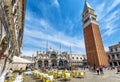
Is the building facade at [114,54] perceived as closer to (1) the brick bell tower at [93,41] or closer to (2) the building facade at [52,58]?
(1) the brick bell tower at [93,41]

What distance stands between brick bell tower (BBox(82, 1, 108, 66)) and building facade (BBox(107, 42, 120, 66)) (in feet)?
19.8

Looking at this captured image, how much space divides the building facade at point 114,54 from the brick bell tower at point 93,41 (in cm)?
603

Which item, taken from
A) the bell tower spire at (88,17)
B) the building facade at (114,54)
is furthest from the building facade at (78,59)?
the bell tower spire at (88,17)

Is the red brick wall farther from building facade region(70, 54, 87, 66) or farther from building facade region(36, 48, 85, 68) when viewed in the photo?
building facade region(70, 54, 87, 66)

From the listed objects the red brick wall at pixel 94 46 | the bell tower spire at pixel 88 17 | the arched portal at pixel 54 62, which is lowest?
the arched portal at pixel 54 62

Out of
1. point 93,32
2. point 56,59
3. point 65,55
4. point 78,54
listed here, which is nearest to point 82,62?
point 78,54

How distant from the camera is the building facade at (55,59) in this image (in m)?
49.1

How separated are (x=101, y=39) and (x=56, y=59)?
23.6 metres

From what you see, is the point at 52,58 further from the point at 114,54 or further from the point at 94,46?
the point at 114,54

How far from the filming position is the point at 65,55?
5556 centimetres

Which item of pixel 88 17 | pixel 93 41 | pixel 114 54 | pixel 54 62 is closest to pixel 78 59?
pixel 54 62

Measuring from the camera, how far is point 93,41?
126 feet

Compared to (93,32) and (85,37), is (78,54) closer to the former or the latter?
(85,37)

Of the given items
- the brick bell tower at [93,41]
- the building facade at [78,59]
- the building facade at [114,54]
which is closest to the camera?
the brick bell tower at [93,41]
